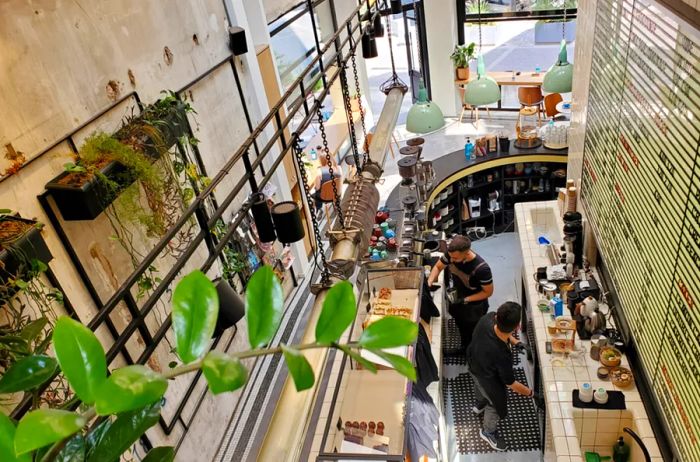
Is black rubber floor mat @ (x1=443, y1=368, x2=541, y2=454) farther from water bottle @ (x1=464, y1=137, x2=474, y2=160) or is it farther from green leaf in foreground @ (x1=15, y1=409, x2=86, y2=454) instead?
green leaf in foreground @ (x1=15, y1=409, x2=86, y2=454)

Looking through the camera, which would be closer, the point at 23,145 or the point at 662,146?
the point at 662,146

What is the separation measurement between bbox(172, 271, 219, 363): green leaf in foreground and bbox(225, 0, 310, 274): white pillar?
234 inches

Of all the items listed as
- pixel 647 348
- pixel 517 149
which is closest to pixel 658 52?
pixel 647 348

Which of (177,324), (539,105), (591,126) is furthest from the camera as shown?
(539,105)

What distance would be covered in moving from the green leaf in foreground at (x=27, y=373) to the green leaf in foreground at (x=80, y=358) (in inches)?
8.8

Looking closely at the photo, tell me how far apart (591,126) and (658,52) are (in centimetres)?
191

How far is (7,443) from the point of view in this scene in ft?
1.64

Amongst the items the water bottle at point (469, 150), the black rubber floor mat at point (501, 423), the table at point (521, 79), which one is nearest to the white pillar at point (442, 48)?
the table at point (521, 79)

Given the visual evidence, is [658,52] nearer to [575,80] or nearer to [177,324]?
[575,80]

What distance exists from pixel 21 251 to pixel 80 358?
2.56m

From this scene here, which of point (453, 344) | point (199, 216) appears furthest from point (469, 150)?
point (199, 216)

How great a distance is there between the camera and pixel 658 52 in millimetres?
2973

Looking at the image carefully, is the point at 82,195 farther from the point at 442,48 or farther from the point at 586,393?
the point at 442,48

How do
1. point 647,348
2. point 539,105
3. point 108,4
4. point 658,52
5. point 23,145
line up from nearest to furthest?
point 658,52, point 23,145, point 647,348, point 108,4, point 539,105
